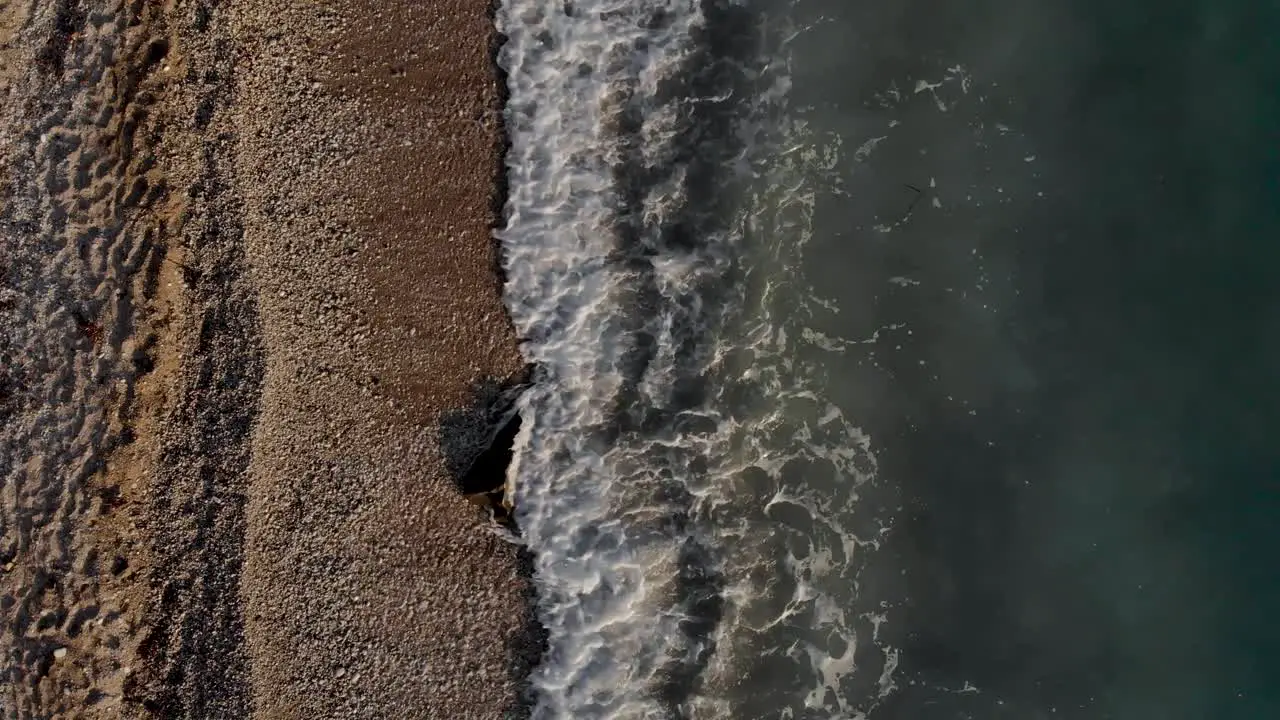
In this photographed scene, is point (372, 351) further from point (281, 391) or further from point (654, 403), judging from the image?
point (654, 403)

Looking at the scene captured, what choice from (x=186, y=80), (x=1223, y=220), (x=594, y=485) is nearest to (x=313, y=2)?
(x=186, y=80)

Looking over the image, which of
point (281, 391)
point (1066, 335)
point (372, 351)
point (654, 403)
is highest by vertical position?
point (372, 351)

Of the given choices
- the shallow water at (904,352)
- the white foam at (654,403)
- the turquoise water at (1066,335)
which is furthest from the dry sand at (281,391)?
the turquoise water at (1066,335)

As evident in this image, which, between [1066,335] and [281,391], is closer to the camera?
[281,391]

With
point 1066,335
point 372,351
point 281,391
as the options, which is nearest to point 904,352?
point 1066,335

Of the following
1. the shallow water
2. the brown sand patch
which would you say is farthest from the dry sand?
the shallow water

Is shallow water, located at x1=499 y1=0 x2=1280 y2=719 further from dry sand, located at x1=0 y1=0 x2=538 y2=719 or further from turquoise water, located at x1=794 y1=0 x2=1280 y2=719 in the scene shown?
dry sand, located at x1=0 y1=0 x2=538 y2=719

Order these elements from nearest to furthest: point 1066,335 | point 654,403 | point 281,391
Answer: point 281,391
point 654,403
point 1066,335
